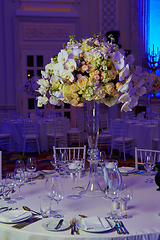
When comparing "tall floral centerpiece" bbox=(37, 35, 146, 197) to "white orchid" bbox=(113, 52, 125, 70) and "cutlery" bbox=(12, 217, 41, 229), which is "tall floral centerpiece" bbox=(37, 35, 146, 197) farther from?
"cutlery" bbox=(12, 217, 41, 229)

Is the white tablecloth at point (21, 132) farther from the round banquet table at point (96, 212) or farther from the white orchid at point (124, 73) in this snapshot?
the white orchid at point (124, 73)

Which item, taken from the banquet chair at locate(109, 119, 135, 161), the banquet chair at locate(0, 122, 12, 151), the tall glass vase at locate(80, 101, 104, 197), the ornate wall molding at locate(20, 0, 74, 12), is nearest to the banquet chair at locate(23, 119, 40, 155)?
the banquet chair at locate(0, 122, 12, 151)

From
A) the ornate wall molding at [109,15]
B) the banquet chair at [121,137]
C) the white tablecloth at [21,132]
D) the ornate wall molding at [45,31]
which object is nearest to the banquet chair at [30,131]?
the white tablecloth at [21,132]

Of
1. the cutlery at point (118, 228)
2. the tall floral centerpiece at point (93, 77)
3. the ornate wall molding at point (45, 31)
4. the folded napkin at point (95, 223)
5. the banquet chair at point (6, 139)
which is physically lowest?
the banquet chair at point (6, 139)

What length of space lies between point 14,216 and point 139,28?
32.9 ft

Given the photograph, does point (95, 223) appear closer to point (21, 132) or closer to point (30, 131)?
point (30, 131)

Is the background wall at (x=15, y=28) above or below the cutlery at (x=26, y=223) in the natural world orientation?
above

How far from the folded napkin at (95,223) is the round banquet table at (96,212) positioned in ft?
0.13

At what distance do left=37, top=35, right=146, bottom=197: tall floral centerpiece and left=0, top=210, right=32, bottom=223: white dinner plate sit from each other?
1.75 feet

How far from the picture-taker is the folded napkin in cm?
154

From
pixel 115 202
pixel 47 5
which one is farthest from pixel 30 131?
pixel 115 202

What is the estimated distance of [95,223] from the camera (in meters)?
1.59

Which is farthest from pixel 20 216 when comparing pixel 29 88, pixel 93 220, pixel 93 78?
pixel 29 88

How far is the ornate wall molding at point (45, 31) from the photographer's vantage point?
33.0 feet
